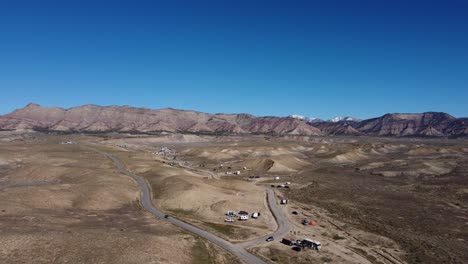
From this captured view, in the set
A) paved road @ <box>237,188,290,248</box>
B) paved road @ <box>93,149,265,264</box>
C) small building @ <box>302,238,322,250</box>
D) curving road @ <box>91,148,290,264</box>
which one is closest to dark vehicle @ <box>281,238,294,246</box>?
small building @ <box>302,238,322,250</box>

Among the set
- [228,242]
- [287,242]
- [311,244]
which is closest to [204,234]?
[228,242]

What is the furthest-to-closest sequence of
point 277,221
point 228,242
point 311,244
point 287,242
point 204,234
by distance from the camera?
1. point 277,221
2. point 204,234
3. point 287,242
4. point 228,242
5. point 311,244

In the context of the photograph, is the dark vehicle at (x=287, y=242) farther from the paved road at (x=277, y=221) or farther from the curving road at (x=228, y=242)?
the curving road at (x=228, y=242)

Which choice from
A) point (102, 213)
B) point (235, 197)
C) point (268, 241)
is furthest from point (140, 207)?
point (268, 241)

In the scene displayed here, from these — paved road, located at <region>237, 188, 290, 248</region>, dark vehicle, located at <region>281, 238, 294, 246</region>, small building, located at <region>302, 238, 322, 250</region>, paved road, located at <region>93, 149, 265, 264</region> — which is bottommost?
paved road, located at <region>93, 149, 265, 264</region>

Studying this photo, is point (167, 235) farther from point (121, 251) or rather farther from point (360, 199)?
point (360, 199)

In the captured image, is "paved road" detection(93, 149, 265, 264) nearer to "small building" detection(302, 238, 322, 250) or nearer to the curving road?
the curving road

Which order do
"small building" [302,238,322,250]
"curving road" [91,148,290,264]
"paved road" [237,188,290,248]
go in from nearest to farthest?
"curving road" [91,148,290,264] → "small building" [302,238,322,250] → "paved road" [237,188,290,248]

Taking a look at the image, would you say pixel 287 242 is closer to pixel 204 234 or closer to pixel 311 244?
pixel 311 244
